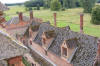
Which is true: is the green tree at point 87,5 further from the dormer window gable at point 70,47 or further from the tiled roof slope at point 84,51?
the dormer window gable at point 70,47

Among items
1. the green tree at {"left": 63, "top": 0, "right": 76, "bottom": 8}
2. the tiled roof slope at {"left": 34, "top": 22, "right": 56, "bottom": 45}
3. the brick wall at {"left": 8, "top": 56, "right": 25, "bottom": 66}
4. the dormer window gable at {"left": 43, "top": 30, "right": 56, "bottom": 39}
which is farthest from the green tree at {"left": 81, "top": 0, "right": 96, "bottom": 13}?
the brick wall at {"left": 8, "top": 56, "right": 25, "bottom": 66}

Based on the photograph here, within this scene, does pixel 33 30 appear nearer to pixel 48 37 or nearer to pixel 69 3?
pixel 48 37

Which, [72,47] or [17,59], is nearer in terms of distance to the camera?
[17,59]

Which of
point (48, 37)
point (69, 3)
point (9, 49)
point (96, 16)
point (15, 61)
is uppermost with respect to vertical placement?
point (9, 49)

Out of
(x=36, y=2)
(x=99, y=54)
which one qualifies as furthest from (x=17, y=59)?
(x=36, y=2)

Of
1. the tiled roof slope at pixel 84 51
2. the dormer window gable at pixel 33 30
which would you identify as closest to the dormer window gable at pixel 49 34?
the tiled roof slope at pixel 84 51

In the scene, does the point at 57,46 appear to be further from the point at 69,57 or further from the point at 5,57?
the point at 5,57

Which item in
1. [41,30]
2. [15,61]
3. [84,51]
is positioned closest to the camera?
[15,61]

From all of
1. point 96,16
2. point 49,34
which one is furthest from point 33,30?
point 96,16

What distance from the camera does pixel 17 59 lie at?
7602mm

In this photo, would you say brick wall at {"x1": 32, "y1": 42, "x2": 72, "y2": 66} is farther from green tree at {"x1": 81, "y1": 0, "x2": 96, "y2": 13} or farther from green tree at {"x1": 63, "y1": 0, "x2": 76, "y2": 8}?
green tree at {"x1": 63, "y1": 0, "x2": 76, "y2": 8}

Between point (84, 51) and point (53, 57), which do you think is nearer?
point (84, 51)

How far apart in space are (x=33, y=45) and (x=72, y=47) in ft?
Result: 34.1

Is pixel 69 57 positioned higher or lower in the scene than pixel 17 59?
lower
